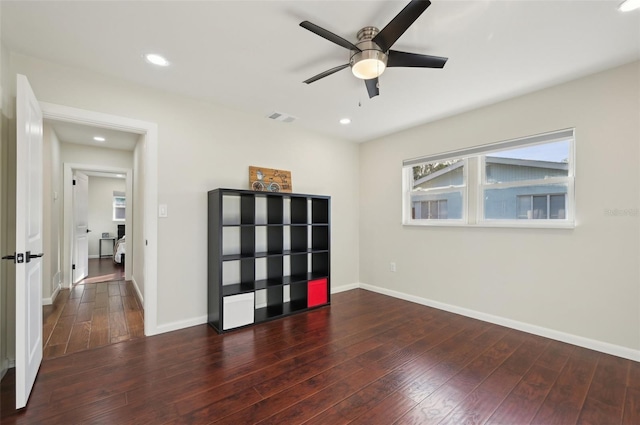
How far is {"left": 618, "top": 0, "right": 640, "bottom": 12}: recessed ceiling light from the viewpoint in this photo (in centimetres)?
166

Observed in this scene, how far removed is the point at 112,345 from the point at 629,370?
171 inches

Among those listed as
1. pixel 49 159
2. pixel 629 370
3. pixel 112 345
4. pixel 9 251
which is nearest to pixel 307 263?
pixel 112 345

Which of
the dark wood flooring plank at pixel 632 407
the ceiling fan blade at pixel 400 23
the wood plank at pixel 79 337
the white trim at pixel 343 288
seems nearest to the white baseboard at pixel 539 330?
the dark wood flooring plank at pixel 632 407

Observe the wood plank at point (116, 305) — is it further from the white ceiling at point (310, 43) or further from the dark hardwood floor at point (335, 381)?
the white ceiling at point (310, 43)

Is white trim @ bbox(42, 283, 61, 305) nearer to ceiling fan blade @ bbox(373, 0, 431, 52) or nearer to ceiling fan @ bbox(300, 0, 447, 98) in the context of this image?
ceiling fan @ bbox(300, 0, 447, 98)

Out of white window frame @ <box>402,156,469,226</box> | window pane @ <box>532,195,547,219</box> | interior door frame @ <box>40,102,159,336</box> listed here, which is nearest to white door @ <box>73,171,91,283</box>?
interior door frame @ <box>40,102,159,336</box>

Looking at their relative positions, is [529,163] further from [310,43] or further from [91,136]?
[91,136]

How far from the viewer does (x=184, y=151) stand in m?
3.03

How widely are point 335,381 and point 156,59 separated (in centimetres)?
288

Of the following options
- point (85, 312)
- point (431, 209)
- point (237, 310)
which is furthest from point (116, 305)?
point (431, 209)

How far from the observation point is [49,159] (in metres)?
3.79

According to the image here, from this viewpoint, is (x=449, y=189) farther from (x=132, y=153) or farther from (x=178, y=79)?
(x=132, y=153)

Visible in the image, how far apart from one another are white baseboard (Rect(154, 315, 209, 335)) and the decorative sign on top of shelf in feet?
5.22

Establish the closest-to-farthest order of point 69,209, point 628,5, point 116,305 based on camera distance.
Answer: point 628,5, point 116,305, point 69,209
